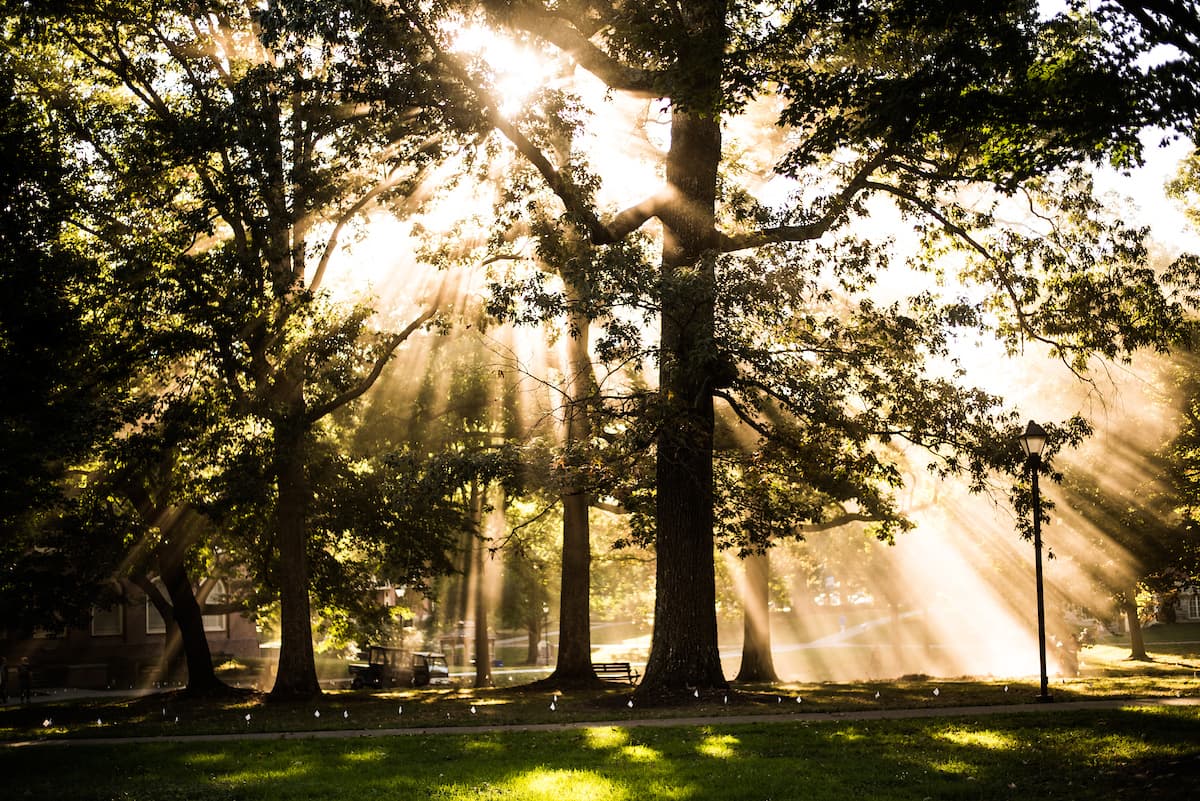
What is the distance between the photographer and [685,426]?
16.2 meters

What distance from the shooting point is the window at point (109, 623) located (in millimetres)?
41688

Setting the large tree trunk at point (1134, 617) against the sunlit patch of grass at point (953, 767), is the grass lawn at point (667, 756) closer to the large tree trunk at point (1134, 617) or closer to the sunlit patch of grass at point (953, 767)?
the sunlit patch of grass at point (953, 767)

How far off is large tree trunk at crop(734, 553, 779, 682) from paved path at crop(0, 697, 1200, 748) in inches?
571

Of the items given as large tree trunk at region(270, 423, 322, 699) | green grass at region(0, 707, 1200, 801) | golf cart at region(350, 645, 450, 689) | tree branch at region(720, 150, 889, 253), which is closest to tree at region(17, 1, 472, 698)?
large tree trunk at region(270, 423, 322, 699)

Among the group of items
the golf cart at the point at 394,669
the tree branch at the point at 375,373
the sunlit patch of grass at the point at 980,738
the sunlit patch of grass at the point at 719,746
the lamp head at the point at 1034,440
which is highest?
the tree branch at the point at 375,373

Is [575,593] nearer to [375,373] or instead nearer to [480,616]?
[375,373]

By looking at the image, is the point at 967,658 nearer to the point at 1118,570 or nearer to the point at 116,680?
the point at 1118,570

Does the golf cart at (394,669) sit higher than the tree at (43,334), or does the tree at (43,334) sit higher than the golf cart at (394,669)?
the tree at (43,334)

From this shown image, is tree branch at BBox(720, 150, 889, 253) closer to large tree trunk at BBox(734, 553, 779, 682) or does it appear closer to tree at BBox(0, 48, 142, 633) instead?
tree at BBox(0, 48, 142, 633)

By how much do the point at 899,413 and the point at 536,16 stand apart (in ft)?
29.8

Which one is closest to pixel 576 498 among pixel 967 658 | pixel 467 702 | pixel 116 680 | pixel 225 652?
pixel 467 702

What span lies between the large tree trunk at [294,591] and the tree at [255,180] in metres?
0.04

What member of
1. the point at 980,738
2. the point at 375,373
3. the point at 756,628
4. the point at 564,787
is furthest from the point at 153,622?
the point at 980,738

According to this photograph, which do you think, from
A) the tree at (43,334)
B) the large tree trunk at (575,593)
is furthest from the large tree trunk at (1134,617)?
the tree at (43,334)
